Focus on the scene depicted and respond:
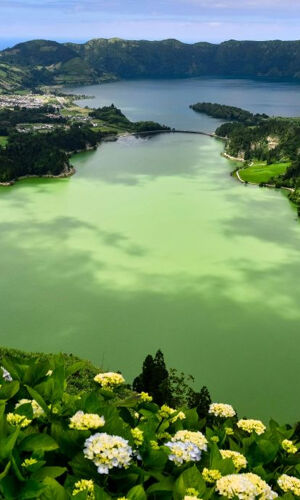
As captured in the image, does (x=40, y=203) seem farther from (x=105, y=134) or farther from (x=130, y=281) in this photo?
(x=105, y=134)

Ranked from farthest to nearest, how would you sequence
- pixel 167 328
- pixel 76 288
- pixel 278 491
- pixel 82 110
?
pixel 82 110 < pixel 76 288 < pixel 167 328 < pixel 278 491

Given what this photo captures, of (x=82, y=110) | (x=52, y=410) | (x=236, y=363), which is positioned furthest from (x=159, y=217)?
(x=82, y=110)

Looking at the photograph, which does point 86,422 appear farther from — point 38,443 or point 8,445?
point 8,445

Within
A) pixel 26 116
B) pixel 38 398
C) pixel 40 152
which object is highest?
pixel 26 116

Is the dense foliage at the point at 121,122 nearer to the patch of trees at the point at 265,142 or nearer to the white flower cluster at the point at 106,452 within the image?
the patch of trees at the point at 265,142

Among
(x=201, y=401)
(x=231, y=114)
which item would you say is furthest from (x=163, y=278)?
(x=231, y=114)

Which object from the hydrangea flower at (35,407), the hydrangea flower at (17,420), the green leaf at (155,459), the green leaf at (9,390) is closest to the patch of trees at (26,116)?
the green leaf at (9,390)
